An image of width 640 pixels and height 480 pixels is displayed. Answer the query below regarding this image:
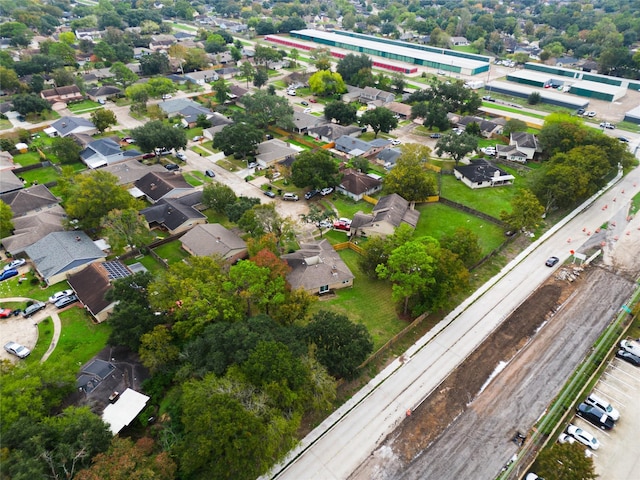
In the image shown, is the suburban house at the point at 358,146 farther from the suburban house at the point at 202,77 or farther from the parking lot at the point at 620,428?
the suburban house at the point at 202,77

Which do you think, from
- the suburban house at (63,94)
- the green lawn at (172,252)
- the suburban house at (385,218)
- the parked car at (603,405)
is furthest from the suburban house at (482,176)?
the suburban house at (63,94)

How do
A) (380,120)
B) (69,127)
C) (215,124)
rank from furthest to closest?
(215,124), (69,127), (380,120)

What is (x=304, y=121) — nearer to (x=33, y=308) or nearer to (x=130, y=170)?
(x=130, y=170)

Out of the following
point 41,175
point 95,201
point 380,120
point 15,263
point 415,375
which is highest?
point 95,201

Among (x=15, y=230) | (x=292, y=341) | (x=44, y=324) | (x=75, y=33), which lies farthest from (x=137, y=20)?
(x=292, y=341)

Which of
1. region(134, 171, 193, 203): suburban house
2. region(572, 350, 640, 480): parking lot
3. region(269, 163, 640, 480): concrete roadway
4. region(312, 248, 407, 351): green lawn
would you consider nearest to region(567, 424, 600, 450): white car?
region(572, 350, 640, 480): parking lot

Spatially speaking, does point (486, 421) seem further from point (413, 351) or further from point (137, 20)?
point (137, 20)

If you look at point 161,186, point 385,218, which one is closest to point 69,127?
point 161,186
